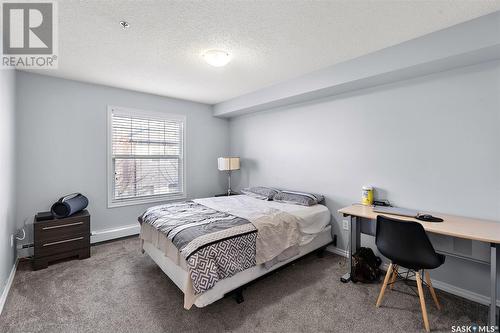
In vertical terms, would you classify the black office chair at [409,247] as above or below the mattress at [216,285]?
above

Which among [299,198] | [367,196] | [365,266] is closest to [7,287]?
[299,198]

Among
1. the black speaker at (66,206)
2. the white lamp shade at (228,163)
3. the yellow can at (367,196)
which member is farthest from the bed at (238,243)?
the white lamp shade at (228,163)

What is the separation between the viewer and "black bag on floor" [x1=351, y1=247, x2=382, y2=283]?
253 centimetres

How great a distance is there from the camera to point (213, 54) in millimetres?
2441

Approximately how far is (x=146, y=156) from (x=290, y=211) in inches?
109

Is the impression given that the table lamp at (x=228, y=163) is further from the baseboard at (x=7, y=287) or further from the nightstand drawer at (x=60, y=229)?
the baseboard at (x=7, y=287)

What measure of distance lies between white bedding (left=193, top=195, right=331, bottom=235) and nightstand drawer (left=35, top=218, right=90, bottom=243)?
156 cm

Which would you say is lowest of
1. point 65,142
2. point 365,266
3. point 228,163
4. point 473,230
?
point 365,266

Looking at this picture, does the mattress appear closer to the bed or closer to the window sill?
the bed

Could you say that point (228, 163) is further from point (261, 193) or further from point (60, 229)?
point (60, 229)

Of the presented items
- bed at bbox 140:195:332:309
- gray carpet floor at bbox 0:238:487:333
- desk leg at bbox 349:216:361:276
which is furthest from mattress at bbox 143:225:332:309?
desk leg at bbox 349:216:361:276

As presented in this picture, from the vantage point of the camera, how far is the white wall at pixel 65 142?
3025mm

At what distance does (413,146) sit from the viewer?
258 cm
